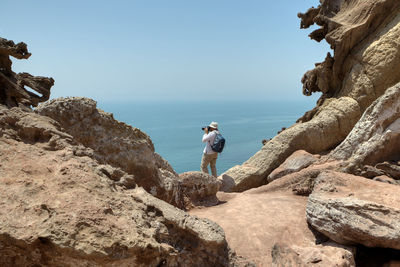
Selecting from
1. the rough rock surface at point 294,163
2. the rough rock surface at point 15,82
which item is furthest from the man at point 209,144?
the rough rock surface at point 15,82

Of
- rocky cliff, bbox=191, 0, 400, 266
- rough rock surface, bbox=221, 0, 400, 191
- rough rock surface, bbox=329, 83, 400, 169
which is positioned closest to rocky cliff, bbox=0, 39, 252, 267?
rocky cliff, bbox=191, 0, 400, 266

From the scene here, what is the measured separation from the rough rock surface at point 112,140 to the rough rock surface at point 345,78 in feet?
12.9

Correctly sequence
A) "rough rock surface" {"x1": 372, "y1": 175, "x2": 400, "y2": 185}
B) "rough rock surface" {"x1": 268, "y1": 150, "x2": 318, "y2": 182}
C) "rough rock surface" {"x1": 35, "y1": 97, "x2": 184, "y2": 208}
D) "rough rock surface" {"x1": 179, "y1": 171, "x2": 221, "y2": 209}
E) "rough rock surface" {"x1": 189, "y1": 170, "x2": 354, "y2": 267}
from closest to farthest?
"rough rock surface" {"x1": 189, "y1": 170, "x2": 354, "y2": 267} < "rough rock surface" {"x1": 35, "y1": 97, "x2": 184, "y2": 208} < "rough rock surface" {"x1": 372, "y1": 175, "x2": 400, "y2": 185} < "rough rock surface" {"x1": 179, "y1": 171, "x2": 221, "y2": 209} < "rough rock surface" {"x1": 268, "y1": 150, "x2": 318, "y2": 182}

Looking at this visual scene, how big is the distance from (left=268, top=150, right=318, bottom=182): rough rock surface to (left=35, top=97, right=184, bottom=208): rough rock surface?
3.97 m

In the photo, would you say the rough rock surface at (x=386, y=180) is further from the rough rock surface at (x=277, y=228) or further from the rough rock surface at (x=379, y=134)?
the rough rock surface at (x=277, y=228)

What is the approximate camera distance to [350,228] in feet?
13.6

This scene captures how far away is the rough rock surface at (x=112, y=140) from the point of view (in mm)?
4652

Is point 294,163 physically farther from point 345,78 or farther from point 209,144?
point 345,78

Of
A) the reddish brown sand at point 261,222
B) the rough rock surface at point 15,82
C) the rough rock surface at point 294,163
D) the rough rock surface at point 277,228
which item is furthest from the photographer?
the rough rock surface at point 294,163

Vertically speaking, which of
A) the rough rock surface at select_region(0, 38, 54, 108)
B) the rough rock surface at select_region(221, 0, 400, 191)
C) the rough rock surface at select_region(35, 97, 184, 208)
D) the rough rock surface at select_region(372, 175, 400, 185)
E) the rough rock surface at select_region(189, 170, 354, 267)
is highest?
the rough rock surface at select_region(221, 0, 400, 191)

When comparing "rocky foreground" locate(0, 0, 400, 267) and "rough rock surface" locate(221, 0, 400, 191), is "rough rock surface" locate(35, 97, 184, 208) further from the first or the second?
"rough rock surface" locate(221, 0, 400, 191)

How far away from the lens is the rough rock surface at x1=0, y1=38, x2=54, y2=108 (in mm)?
4332

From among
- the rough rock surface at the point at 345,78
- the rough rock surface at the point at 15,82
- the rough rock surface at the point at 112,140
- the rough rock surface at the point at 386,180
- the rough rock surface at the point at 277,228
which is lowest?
the rough rock surface at the point at 277,228

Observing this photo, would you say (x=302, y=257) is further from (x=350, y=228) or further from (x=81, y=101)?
(x=81, y=101)
